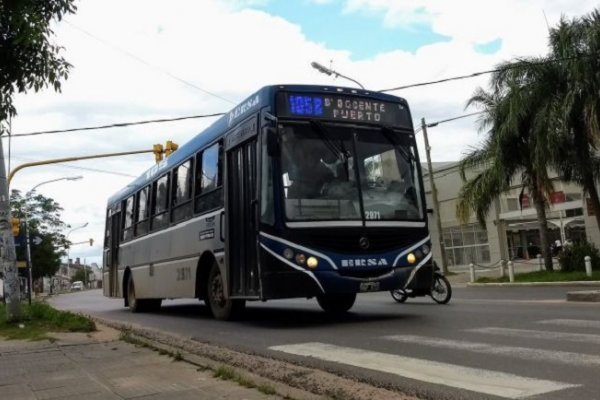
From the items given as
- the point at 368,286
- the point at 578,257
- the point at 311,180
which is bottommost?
the point at 368,286

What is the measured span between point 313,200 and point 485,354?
11.4ft

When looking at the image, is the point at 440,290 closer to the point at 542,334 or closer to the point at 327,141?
the point at 327,141

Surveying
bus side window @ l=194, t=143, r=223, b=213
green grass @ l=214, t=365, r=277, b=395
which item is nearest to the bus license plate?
bus side window @ l=194, t=143, r=223, b=213

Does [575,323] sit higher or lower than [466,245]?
lower

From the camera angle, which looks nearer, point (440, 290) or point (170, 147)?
point (440, 290)

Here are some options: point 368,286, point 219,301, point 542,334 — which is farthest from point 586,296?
point 219,301

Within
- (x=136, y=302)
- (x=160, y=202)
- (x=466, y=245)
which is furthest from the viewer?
(x=466, y=245)

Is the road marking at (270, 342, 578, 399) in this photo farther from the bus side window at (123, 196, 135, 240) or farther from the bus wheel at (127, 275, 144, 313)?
the bus side window at (123, 196, 135, 240)

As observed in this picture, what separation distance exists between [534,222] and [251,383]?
30.9 m

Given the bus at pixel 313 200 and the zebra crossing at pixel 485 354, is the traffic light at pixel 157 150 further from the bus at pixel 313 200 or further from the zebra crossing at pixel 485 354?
the zebra crossing at pixel 485 354

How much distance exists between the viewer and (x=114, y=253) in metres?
18.8

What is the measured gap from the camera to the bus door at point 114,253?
18391 mm

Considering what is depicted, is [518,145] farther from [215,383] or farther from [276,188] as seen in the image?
[215,383]

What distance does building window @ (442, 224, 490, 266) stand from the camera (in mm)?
32969
